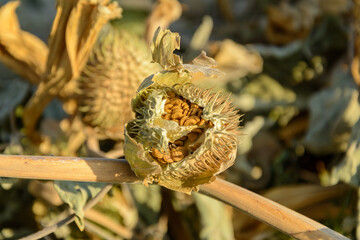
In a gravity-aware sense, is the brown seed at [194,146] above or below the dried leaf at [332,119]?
above

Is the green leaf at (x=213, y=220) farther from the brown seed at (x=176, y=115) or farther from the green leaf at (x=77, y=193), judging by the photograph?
the brown seed at (x=176, y=115)

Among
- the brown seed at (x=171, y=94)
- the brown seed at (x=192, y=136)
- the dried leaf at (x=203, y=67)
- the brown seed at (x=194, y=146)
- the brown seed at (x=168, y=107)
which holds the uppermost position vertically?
the dried leaf at (x=203, y=67)

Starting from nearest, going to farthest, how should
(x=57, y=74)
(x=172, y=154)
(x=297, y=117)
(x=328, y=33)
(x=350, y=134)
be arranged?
(x=172, y=154), (x=57, y=74), (x=350, y=134), (x=297, y=117), (x=328, y=33)

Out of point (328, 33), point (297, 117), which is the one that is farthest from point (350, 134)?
point (328, 33)

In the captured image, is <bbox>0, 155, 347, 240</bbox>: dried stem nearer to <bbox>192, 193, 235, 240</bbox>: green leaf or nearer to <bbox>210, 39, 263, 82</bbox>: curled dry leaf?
<bbox>192, 193, 235, 240</bbox>: green leaf

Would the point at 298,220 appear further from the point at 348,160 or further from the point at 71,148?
the point at 71,148

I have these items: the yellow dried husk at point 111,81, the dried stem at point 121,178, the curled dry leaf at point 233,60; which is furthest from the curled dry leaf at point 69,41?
the curled dry leaf at point 233,60

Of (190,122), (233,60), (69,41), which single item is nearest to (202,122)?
(190,122)
